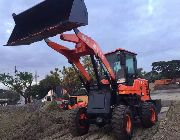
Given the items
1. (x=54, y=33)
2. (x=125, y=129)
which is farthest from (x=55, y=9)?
(x=125, y=129)

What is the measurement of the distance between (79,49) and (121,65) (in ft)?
5.98

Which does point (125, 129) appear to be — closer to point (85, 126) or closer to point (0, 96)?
point (85, 126)

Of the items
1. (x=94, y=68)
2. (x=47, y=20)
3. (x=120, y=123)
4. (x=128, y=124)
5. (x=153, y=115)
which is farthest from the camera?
(x=153, y=115)

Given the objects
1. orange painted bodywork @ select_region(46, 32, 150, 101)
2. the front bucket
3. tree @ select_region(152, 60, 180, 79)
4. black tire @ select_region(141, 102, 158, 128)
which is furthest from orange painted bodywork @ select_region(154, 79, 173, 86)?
the front bucket

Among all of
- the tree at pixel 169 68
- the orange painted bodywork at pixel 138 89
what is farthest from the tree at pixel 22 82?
the orange painted bodywork at pixel 138 89

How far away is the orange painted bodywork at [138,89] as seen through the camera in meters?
11.3

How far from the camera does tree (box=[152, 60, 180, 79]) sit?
156 ft

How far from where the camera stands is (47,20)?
9.55 m

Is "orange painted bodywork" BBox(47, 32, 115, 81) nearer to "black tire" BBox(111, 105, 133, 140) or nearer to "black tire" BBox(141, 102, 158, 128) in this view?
"black tire" BBox(111, 105, 133, 140)

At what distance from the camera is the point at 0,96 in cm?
10581

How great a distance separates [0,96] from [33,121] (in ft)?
311

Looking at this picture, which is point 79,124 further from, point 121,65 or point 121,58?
point 121,58

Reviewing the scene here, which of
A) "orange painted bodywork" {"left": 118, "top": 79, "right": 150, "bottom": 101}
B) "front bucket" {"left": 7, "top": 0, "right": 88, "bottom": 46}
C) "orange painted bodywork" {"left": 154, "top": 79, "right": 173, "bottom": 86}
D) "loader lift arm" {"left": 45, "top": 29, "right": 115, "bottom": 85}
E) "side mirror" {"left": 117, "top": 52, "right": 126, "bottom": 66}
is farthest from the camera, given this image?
"orange painted bodywork" {"left": 154, "top": 79, "right": 173, "bottom": 86}

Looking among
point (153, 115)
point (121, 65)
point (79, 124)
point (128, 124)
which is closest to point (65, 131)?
point (79, 124)
